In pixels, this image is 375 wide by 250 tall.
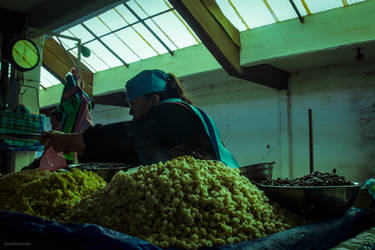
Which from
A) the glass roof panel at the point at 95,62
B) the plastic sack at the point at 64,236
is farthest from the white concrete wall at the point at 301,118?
the plastic sack at the point at 64,236

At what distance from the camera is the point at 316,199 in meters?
0.97

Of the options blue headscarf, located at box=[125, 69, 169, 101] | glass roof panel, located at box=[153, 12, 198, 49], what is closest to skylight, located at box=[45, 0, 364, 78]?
glass roof panel, located at box=[153, 12, 198, 49]

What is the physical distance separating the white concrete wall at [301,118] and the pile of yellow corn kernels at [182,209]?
407cm

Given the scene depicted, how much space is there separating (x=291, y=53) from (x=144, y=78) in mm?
3202

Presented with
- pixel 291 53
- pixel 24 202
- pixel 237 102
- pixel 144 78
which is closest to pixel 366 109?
pixel 291 53

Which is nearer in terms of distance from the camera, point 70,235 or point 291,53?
point 70,235

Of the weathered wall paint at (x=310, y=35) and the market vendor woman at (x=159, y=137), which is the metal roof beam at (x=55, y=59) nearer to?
the weathered wall paint at (x=310, y=35)

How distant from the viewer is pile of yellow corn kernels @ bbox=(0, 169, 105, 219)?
0.90 meters

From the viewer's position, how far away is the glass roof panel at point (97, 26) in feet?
18.7

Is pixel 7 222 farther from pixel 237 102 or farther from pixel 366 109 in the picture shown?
pixel 237 102

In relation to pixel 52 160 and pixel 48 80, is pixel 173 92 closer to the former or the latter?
pixel 52 160

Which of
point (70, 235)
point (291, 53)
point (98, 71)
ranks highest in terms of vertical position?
point (98, 71)

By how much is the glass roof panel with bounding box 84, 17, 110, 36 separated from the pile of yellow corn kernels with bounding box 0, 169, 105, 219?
200 inches

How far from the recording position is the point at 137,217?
749 mm
